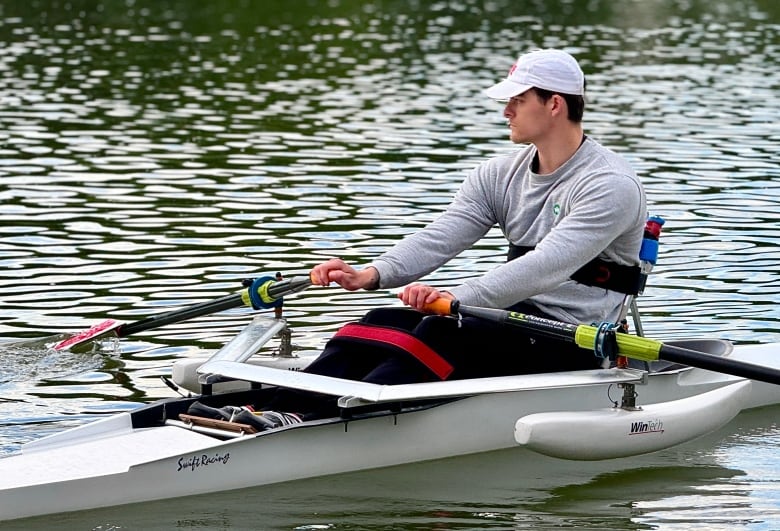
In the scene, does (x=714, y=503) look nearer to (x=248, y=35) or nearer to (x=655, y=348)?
(x=655, y=348)

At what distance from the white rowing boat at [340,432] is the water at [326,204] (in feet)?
0.44

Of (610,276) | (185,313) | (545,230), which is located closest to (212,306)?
(185,313)

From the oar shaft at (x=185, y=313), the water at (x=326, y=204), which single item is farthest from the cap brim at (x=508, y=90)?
the oar shaft at (x=185, y=313)

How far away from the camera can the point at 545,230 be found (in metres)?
8.31

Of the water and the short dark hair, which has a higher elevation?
the short dark hair

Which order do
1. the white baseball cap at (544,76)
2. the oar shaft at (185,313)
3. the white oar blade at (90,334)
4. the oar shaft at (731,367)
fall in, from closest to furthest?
the oar shaft at (731,367)
the white baseball cap at (544,76)
the oar shaft at (185,313)
the white oar blade at (90,334)

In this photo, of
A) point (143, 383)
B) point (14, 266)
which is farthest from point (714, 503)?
point (14, 266)

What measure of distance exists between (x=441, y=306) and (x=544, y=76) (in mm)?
1399

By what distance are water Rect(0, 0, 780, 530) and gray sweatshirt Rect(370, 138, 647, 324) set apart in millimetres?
919

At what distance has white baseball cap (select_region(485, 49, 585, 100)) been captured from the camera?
8180mm

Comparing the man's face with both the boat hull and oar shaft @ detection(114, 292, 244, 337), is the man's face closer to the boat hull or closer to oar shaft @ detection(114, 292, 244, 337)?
the boat hull

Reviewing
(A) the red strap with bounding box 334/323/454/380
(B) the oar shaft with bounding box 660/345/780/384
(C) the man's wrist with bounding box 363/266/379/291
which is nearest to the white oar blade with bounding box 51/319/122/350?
(C) the man's wrist with bounding box 363/266/379/291

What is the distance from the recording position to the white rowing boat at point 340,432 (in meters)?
7.14

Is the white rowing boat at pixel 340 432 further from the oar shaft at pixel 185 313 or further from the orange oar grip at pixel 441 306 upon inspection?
the oar shaft at pixel 185 313
